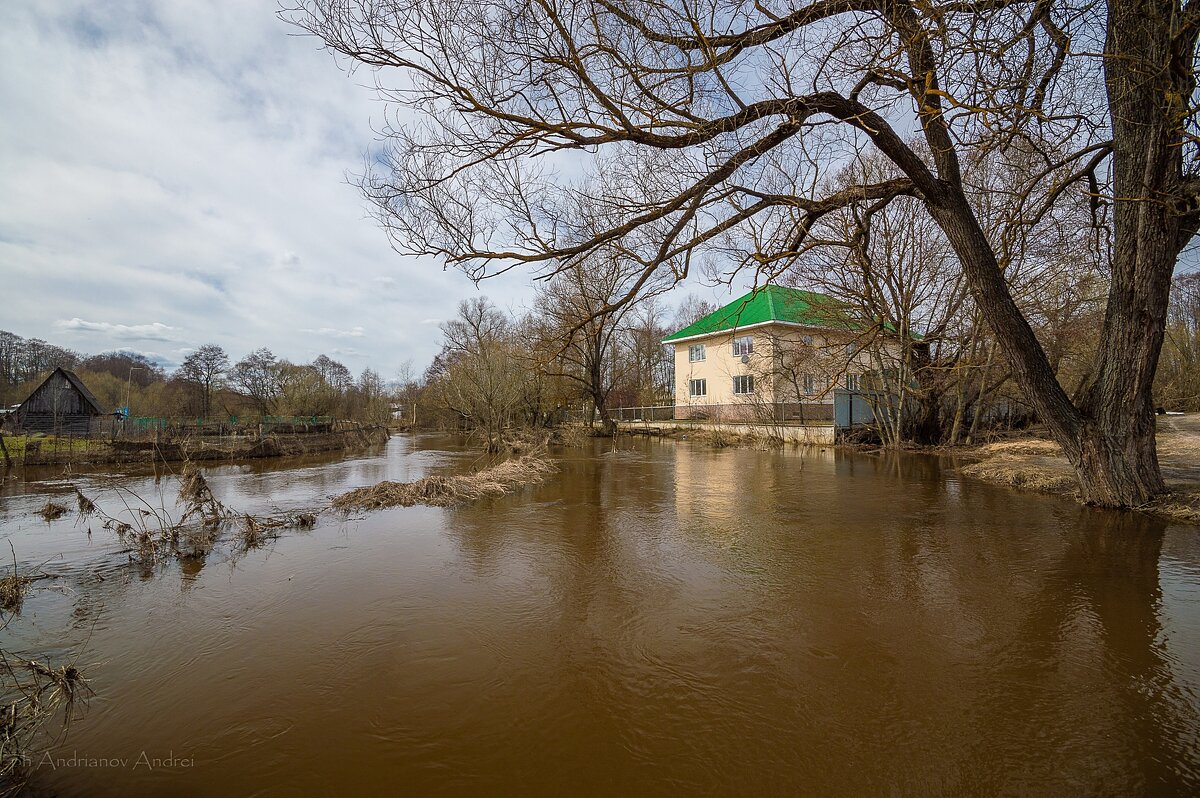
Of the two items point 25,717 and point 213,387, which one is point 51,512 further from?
point 213,387

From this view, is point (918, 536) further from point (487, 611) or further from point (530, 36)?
point (530, 36)

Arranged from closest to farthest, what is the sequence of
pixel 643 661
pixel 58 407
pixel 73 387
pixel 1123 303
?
pixel 643 661, pixel 1123 303, pixel 58 407, pixel 73 387

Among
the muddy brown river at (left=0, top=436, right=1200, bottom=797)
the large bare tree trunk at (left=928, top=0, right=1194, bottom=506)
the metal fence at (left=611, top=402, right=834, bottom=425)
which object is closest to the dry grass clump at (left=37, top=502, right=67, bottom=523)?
the muddy brown river at (left=0, top=436, right=1200, bottom=797)

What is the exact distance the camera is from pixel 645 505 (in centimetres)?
877

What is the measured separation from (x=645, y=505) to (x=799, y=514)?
2.52 m

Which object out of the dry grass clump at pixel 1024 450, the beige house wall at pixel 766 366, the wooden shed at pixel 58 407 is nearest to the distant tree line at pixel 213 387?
the wooden shed at pixel 58 407

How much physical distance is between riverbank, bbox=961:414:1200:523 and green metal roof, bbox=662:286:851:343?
19.3ft

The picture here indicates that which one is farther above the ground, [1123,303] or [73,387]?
[73,387]

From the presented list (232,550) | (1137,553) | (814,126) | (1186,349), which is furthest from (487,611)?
(1186,349)

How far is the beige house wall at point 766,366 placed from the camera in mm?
17641

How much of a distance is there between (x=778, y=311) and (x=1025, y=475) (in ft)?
58.7

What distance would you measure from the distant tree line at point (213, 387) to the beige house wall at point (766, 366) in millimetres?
24517

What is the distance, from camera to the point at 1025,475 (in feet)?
32.0

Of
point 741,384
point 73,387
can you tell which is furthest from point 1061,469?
point 73,387
